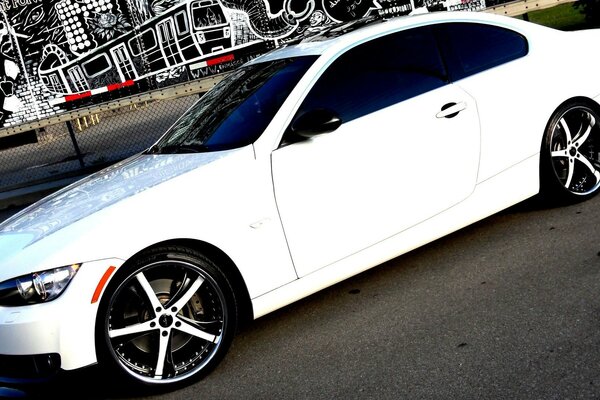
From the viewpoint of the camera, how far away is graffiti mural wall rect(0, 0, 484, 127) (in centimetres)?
1416

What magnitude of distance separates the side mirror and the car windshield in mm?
228

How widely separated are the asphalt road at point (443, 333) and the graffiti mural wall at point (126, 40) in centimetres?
903

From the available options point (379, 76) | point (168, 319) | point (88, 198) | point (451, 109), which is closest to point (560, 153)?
point (451, 109)

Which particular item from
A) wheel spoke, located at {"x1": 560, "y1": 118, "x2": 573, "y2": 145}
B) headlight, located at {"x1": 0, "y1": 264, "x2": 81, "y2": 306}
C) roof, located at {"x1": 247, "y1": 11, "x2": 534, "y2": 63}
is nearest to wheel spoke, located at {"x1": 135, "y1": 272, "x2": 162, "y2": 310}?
headlight, located at {"x1": 0, "y1": 264, "x2": 81, "y2": 306}

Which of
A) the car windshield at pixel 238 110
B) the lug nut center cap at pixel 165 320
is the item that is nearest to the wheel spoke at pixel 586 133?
the car windshield at pixel 238 110

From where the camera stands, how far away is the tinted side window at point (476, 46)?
5500mm

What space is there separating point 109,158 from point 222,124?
7041mm

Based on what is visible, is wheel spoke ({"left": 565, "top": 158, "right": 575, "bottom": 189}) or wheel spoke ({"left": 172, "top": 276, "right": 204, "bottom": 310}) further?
wheel spoke ({"left": 565, "top": 158, "right": 575, "bottom": 189})

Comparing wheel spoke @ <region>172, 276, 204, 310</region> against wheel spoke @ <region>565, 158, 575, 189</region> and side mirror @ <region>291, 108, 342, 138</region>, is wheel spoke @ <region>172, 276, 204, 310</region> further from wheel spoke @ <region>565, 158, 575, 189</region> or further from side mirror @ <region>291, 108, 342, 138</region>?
wheel spoke @ <region>565, 158, 575, 189</region>

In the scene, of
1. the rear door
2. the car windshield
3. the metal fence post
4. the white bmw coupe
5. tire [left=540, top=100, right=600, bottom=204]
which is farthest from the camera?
the metal fence post

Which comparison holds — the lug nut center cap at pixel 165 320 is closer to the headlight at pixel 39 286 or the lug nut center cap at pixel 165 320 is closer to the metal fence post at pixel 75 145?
the headlight at pixel 39 286

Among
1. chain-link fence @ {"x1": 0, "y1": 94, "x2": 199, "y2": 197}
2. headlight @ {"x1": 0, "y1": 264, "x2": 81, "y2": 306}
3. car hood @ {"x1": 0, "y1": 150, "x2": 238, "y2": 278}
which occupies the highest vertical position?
car hood @ {"x1": 0, "y1": 150, "x2": 238, "y2": 278}

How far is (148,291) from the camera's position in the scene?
426cm

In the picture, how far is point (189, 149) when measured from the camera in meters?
5.21
